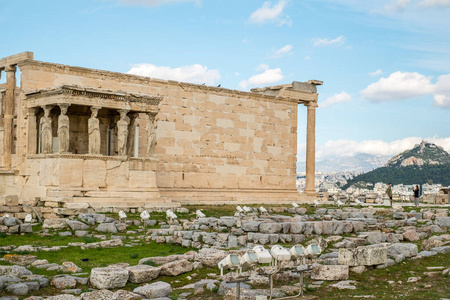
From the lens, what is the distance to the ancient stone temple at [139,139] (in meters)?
22.7

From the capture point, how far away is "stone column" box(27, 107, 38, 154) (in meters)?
23.8

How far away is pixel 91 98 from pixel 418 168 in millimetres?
95023

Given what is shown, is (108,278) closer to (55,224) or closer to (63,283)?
(63,283)

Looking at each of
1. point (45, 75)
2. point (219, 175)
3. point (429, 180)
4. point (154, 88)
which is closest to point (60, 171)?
point (45, 75)

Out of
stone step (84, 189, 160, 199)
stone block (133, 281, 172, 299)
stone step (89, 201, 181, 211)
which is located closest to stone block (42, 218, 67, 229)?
stone step (89, 201, 181, 211)

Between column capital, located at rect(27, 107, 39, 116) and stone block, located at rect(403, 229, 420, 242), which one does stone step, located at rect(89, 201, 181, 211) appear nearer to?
column capital, located at rect(27, 107, 39, 116)

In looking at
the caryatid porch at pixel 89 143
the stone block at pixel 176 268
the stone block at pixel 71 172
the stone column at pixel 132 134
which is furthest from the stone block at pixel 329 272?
the stone column at pixel 132 134

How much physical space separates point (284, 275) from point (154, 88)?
704 inches

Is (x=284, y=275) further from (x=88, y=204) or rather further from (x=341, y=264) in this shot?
(x=88, y=204)

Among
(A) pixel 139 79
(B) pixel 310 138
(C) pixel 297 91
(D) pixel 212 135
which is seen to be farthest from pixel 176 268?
(B) pixel 310 138

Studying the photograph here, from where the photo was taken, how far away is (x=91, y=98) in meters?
23.1

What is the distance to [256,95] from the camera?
32.2 metres

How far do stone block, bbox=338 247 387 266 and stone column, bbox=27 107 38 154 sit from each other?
15243mm

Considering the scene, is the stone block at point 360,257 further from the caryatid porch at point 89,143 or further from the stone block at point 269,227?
the caryatid porch at point 89,143
